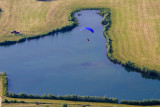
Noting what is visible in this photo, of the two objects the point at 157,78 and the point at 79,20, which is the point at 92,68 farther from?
the point at 79,20

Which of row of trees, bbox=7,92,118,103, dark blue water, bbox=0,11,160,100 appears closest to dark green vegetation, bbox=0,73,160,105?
row of trees, bbox=7,92,118,103

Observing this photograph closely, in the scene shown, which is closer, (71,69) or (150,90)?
(150,90)

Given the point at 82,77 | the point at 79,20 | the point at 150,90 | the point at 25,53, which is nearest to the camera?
the point at 150,90

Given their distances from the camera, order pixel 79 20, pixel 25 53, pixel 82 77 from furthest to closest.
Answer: pixel 79 20
pixel 25 53
pixel 82 77

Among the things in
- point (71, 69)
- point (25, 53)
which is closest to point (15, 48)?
Answer: point (25, 53)

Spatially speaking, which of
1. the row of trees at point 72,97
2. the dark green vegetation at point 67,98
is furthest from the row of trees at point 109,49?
the row of trees at point 72,97

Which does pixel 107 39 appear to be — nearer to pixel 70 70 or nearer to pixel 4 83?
pixel 70 70

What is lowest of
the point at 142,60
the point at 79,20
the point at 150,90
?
the point at 150,90

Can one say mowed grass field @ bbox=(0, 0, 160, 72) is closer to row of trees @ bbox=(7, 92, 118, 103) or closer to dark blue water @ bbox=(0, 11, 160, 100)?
dark blue water @ bbox=(0, 11, 160, 100)
